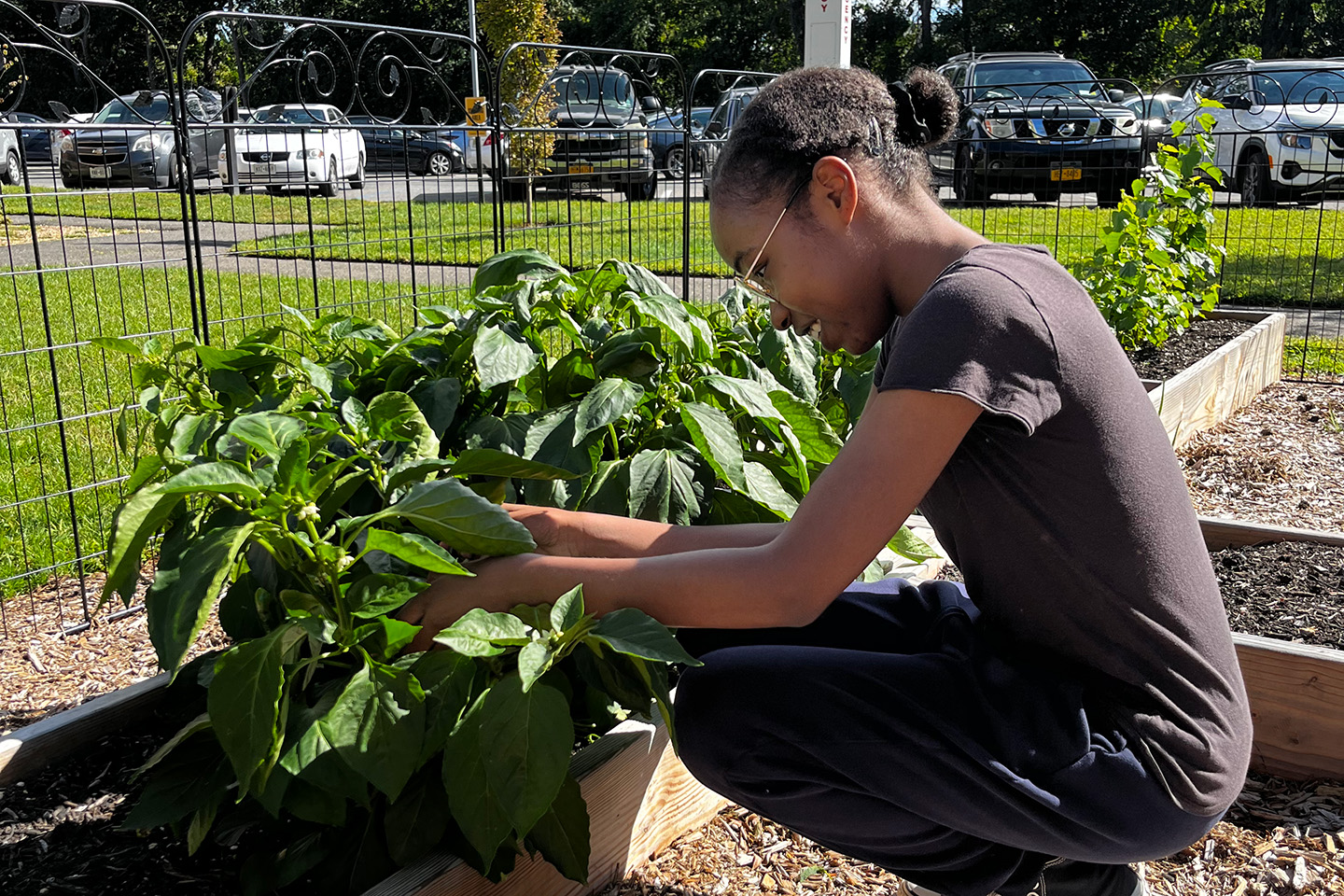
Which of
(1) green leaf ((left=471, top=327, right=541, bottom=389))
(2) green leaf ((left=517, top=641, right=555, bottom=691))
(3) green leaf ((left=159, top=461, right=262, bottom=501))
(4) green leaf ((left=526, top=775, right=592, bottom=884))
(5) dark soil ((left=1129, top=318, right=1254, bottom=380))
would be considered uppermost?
(1) green leaf ((left=471, top=327, right=541, bottom=389))

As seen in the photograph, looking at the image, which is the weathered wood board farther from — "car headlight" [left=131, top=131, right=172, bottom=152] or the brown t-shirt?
"car headlight" [left=131, top=131, right=172, bottom=152]

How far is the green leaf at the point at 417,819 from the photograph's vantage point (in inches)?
65.4

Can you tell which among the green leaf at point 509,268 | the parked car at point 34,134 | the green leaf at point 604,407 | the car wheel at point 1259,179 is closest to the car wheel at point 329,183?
the parked car at point 34,134

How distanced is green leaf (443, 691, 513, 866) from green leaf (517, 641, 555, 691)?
9 centimetres

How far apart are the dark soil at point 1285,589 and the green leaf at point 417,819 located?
137 cm

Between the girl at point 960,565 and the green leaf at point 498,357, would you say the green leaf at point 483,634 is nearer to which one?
the girl at point 960,565

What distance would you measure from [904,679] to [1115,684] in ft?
0.94

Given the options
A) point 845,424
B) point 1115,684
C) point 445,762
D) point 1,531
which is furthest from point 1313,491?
point 1,531

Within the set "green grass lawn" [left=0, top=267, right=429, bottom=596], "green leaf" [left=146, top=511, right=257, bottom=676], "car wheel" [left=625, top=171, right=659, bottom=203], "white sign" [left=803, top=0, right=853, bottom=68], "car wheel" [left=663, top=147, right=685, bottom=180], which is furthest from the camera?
"car wheel" [left=663, top=147, right=685, bottom=180]

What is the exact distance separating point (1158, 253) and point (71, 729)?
15.9ft

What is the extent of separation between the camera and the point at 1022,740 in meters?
1.53

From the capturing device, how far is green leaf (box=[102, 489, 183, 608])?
145 cm

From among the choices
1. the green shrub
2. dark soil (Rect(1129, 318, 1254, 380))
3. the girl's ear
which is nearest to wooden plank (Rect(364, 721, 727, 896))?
the girl's ear

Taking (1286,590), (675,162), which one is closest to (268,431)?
(1286,590)
